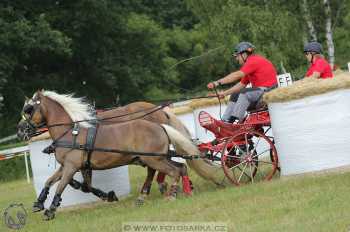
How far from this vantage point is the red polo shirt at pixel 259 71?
481 inches

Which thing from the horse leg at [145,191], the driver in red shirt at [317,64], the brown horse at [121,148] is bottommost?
the horse leg at [145,191]

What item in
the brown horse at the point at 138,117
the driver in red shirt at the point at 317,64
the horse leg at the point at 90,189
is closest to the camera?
the driver in red shirt at the point at 317,64

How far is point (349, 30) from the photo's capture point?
42031 mm

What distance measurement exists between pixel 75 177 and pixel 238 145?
9.58ft

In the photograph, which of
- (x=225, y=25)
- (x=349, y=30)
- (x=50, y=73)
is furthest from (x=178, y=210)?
(x=349, y=30)

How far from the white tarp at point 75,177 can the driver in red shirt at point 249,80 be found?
2.31 m

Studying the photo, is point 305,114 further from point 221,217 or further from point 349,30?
point 349,30

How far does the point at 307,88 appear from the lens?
1121 centimetres

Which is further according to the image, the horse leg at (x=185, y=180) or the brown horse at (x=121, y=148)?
the horse leg at (x=185, y=180)

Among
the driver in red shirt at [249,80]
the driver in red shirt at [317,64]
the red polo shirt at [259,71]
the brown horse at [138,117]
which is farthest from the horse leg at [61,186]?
the driver in red shirt at [317,64]

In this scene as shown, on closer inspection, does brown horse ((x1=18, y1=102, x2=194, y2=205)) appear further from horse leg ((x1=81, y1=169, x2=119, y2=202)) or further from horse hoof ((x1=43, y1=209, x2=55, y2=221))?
horse hoof ((x1=43, y1=209, x2=55, y2=221))

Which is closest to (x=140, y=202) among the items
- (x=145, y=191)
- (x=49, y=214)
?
(x=145, y=191)

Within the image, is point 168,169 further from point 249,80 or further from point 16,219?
point 16,219

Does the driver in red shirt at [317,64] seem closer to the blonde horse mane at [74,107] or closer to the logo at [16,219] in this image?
the blonde horse mane at [74,107]
